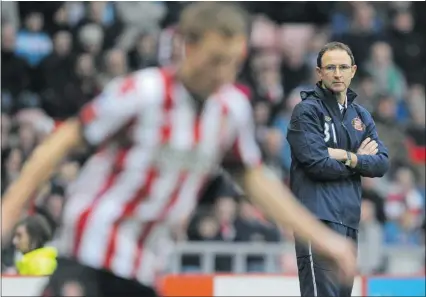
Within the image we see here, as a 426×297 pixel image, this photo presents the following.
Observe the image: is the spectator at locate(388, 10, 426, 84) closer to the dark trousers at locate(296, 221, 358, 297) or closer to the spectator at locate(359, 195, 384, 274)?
the spectator at locate(359, 195, 384, 274)

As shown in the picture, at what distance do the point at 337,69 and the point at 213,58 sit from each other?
265cm

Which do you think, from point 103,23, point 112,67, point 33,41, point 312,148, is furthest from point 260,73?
point 312,148

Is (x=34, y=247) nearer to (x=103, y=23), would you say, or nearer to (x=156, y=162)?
(x=156, y=162)

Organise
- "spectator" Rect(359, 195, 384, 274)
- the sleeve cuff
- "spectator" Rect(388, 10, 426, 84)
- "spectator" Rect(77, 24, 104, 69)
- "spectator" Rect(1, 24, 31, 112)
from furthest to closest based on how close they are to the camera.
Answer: "spectator" Rect(388, 10, 426, 84)
"spectator" Rect(77, 24, 104, 69)
"spectator" Rect(1, 24, 31, 112)
"spectator" Rect(359, 195, 384, 274)
the sleeve cuff

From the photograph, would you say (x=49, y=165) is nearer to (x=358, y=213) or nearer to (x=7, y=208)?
(x=7, y=208)

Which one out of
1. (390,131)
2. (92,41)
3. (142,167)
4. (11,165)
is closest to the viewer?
(142,167)

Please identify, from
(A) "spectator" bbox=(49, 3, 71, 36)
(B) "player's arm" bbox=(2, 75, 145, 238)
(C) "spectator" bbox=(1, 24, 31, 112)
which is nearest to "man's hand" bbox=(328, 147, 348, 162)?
(B) "player's arm" bbox=(2, 75, 145, 238)

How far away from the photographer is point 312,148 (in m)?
6.57

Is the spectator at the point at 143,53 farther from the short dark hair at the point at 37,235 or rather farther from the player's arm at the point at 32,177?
the player's arm at the point at 32,177

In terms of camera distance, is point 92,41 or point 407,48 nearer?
point 92,41

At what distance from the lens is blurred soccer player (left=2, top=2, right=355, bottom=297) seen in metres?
4.15

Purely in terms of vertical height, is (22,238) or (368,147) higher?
(368,147)

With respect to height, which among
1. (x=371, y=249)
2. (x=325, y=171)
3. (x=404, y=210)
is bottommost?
(x=371, y=249)

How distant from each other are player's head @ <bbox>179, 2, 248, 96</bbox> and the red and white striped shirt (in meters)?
0.15
